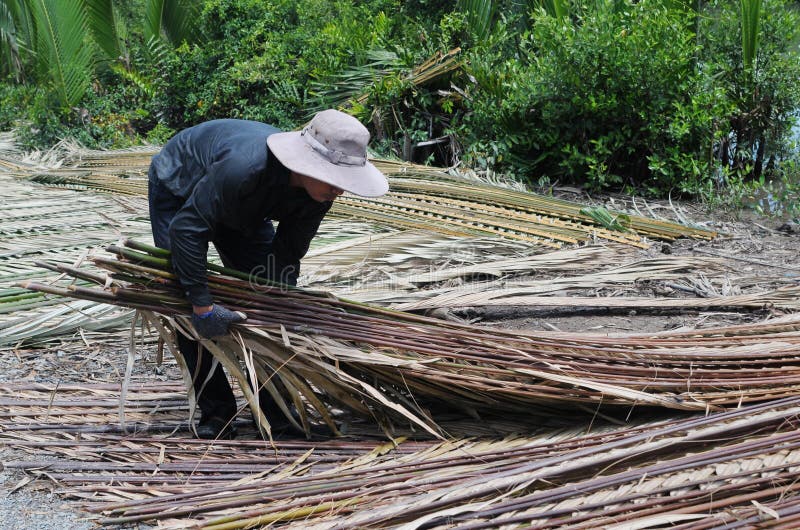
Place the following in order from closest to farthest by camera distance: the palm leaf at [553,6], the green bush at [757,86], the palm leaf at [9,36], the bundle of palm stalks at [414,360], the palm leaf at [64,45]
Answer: the bundle of palm stalks at [414,360], the green bush at [757,86], the palm leaf at [553,6], the palm leaf at [64,45], the palm leaf at [9,36]

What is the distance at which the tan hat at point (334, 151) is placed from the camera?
8.46ft

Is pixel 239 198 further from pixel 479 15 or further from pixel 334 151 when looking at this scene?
pixel 479 15

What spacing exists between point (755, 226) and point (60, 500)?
4832mm

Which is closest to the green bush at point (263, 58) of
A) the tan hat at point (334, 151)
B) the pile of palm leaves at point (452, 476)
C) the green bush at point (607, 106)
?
the green bush at point (607, 106)

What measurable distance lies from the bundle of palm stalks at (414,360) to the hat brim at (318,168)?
529 mm

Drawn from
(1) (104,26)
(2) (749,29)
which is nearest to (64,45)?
(1) (104,26)

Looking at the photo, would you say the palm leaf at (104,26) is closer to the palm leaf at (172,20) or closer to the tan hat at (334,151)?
the palm leaf at (172,20)

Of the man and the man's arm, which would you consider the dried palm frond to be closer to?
the man

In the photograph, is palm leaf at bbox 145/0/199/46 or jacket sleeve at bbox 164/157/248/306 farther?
palm leaf at bbox 145/0/199/46

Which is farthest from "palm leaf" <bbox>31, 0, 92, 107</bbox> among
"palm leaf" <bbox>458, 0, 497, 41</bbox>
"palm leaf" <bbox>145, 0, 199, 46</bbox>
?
"palm leaf" <bbox>458, 0, 497, 41</bbox>

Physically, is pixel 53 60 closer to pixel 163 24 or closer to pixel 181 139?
pixel 163 24

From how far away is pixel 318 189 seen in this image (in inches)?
105

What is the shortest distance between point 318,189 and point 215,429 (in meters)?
1.05

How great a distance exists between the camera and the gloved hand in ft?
9.00
